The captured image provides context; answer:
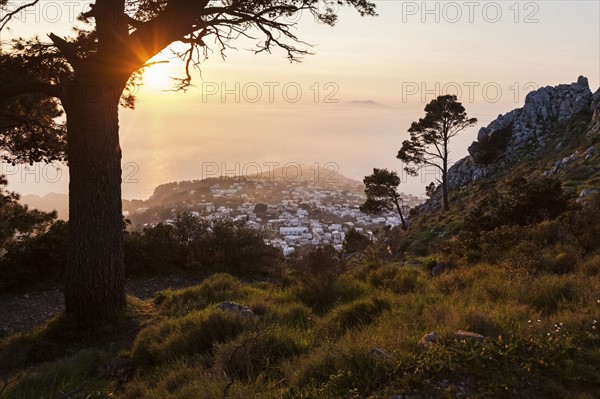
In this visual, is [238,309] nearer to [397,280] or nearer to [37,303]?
[397,280]

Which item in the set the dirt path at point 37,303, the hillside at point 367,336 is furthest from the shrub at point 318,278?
the dirt path at point 37,303

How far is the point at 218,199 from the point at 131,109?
5391 cm

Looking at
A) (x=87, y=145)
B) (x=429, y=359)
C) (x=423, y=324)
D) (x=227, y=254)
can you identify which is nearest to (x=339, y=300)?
(x=423, y=324)

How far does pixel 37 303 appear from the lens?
27.0 feet

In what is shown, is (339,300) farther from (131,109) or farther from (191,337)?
(131,109)

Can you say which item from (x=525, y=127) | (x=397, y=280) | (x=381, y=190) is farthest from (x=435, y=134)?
(x=397, y=280)

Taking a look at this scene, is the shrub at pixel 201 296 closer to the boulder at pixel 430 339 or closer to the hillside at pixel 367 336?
the hillside at pixel 367 336

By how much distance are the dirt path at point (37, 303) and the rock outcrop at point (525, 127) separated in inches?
1240

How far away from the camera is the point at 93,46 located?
720 centimetres

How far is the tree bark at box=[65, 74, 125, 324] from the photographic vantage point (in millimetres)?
5957

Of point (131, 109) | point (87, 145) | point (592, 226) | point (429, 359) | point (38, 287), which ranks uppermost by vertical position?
point (131, 109)

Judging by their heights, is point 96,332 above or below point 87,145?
below

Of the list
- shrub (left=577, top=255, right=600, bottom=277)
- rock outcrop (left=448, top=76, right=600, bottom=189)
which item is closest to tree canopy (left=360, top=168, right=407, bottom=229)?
rock outcrop (left=448, top=76, right=600, bottom=189)

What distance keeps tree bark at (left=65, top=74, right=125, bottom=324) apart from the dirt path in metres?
1.64
